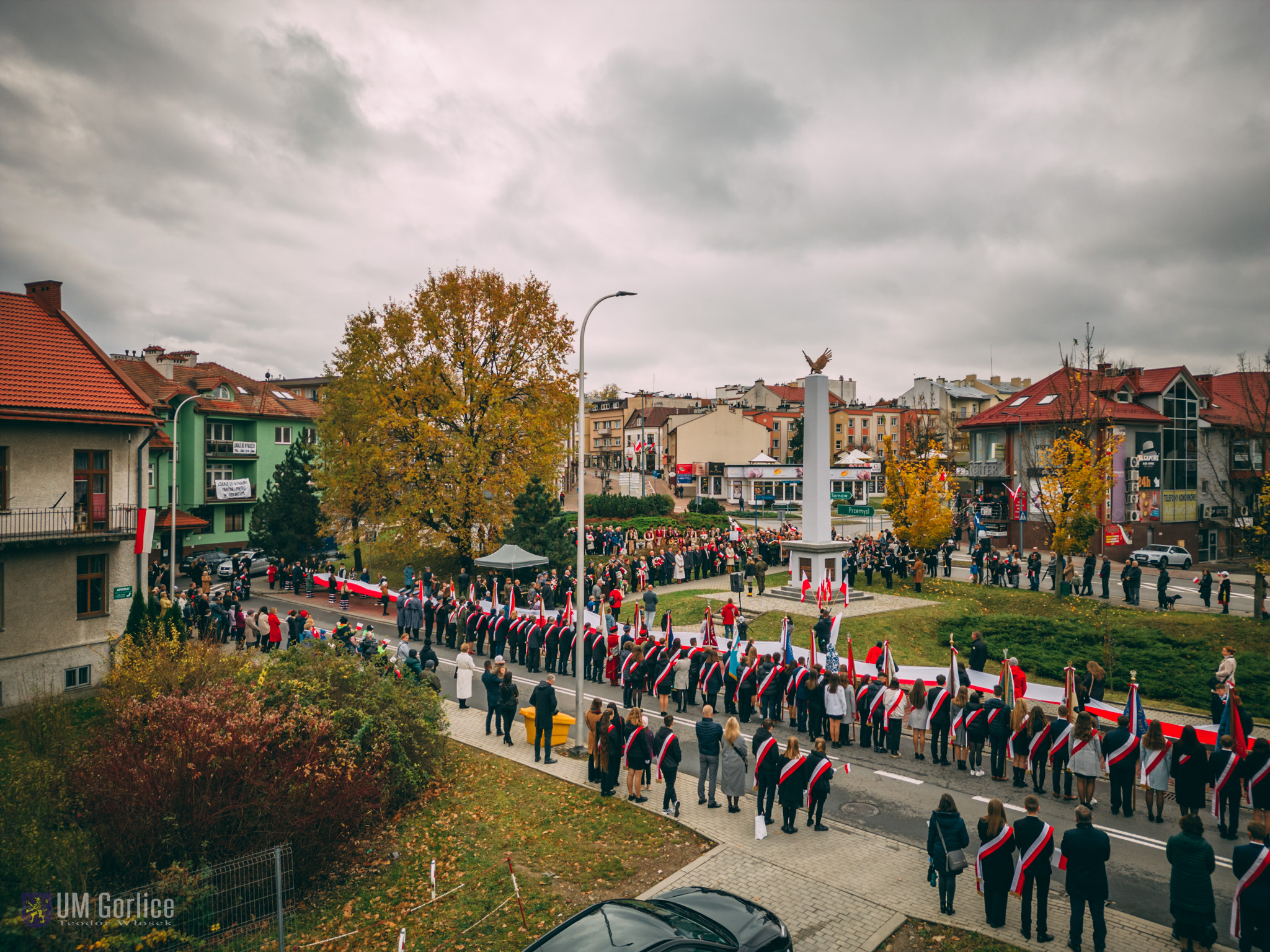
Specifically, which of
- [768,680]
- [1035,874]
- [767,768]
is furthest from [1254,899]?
[768,680]

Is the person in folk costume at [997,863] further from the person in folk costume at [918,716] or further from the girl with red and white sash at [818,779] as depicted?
the person in folk costume at [918,716]

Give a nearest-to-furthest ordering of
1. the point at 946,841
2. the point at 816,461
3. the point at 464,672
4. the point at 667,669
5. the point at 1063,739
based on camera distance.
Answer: the point at 946,841, the point at 1063,739, the point at 667,669, the point at 464,672, the point at 816,461

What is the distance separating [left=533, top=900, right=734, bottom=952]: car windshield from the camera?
6344mm

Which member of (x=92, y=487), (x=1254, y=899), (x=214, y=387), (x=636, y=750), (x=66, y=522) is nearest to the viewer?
(x=1254, y=899)

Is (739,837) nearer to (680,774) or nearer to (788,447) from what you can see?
(680,774)

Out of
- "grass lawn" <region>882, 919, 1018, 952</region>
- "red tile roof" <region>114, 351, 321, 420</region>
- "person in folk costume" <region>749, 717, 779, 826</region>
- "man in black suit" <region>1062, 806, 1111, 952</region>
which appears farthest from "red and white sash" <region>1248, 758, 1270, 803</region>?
"red tile roof" <region>114, 351, 321, 420</region>

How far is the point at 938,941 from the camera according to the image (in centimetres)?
798

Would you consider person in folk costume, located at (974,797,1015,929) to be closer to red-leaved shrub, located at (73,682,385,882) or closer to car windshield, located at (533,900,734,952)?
car windshield, located at (533,900,734,952)

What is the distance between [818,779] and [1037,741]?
3.96 metres

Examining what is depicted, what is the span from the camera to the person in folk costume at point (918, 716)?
530 inches

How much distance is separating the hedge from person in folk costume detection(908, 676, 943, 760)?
3.27 meters

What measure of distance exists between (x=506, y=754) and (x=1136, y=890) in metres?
10.3

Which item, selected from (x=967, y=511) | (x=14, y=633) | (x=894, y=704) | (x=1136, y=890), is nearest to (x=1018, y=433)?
(x=967, y=511)

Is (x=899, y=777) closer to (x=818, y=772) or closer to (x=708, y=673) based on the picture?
(x=818, y=772)
